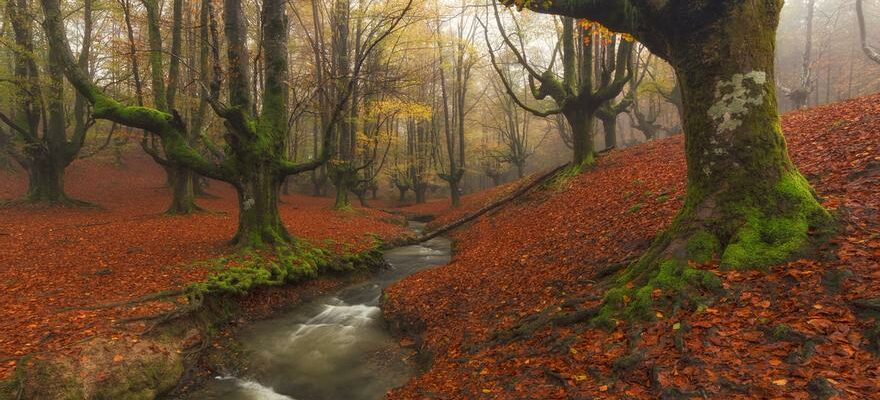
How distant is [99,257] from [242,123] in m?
4.56

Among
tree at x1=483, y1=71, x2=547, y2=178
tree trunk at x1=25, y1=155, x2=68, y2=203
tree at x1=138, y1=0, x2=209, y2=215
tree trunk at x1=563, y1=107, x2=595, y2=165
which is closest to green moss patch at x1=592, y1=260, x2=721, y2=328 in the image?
tree trunk at x1=563, y1=107, x2=595, y2=165

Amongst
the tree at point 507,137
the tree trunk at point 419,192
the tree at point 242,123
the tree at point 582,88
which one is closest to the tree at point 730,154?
the tree at point 242,123

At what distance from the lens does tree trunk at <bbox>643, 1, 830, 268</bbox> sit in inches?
186

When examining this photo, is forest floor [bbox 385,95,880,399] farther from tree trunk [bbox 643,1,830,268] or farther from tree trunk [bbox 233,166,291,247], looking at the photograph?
tree trunk [bbox 233,166,291,247]

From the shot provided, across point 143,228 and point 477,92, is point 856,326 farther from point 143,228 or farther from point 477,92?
point 477,92

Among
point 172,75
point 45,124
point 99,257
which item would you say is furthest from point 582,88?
point 45,124

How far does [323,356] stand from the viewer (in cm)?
781

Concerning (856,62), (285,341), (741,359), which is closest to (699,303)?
(741,359)

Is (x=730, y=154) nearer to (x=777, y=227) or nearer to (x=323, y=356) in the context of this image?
(x=777, y=227)

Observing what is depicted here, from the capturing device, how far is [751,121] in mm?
4922

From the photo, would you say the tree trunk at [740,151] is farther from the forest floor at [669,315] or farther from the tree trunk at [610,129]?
the tree trunk at [610,129]

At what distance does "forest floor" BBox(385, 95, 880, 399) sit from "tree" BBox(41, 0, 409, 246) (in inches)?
172

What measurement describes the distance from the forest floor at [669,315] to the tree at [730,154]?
329mm

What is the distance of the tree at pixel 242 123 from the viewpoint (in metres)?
10.1
